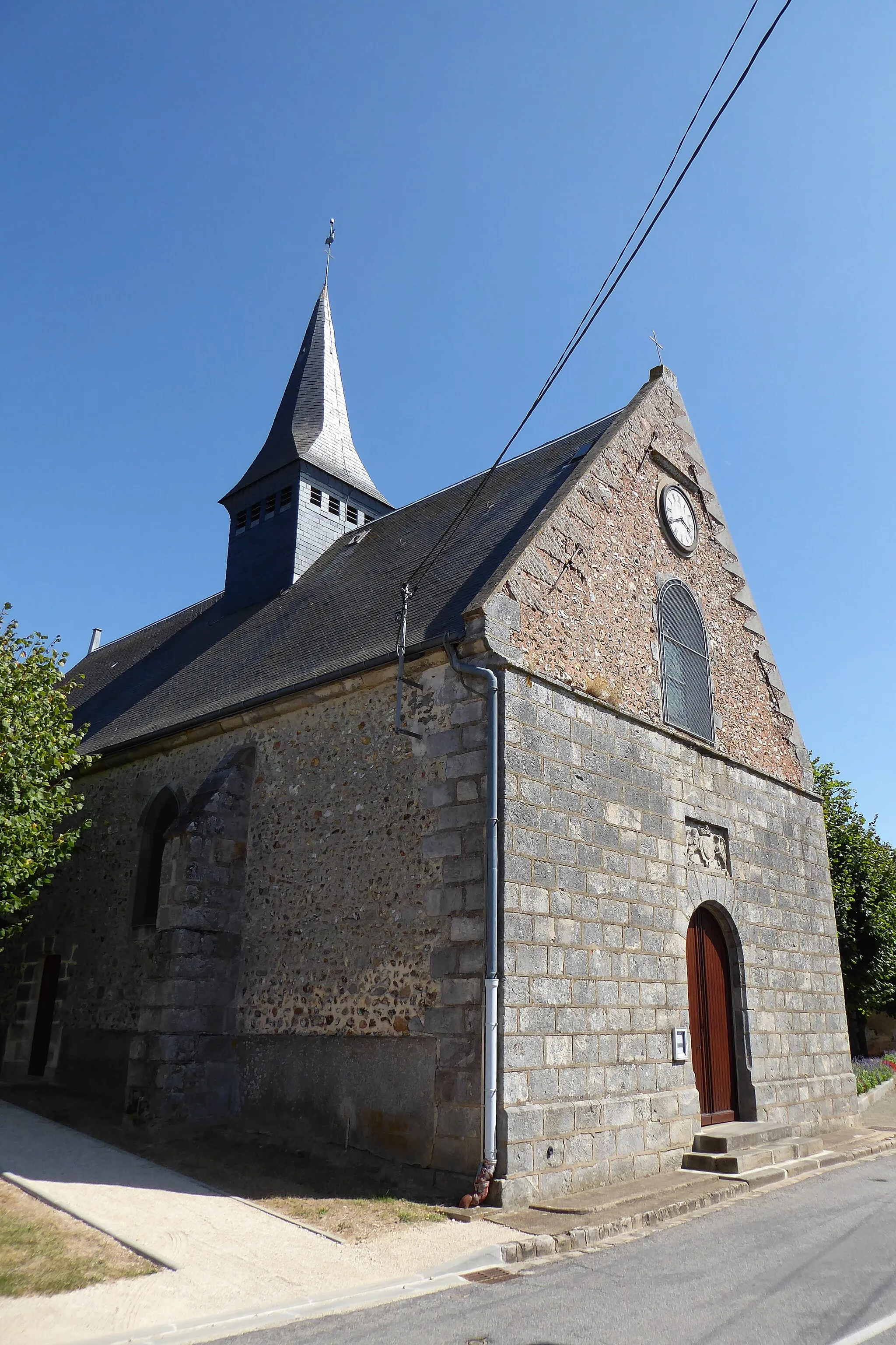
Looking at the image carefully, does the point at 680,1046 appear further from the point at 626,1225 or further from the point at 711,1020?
the point at 626,1225

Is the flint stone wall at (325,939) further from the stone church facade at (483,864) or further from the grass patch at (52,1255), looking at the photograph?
the grass patch at (52,1255)

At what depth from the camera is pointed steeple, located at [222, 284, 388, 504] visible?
1605 cm

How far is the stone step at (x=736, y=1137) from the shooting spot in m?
8.93

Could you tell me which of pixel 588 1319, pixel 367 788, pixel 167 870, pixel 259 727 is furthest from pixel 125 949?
pixel 588 1319

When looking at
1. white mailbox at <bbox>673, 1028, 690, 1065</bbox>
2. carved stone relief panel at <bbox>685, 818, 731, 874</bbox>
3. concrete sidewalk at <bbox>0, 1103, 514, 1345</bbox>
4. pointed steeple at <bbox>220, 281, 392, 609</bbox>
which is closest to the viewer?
concrete sidewalk at <bbox>0, 1103, 514, 1345</bbox>

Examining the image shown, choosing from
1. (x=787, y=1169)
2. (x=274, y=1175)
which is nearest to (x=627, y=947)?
(x=787, y=1169)

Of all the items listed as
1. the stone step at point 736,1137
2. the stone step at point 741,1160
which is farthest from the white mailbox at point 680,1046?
the stone step at point 741,1160

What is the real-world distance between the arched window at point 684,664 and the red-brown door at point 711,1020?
2.13 meters

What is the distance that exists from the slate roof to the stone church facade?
0.24ft

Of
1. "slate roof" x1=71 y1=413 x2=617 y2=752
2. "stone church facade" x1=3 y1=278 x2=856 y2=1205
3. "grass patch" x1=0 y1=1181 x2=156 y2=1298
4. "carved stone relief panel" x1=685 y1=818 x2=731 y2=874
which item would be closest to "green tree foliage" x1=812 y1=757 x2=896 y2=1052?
"stone church facade" x1=3 y1=278 x2=856 y2=1205

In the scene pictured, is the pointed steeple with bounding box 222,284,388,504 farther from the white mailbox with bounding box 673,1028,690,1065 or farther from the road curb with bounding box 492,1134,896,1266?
the road curb with bounding box 492,1134,896,1266

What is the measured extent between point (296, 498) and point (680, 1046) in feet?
33.0

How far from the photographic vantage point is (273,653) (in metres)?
11.8

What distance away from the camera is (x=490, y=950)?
7.45 metres
